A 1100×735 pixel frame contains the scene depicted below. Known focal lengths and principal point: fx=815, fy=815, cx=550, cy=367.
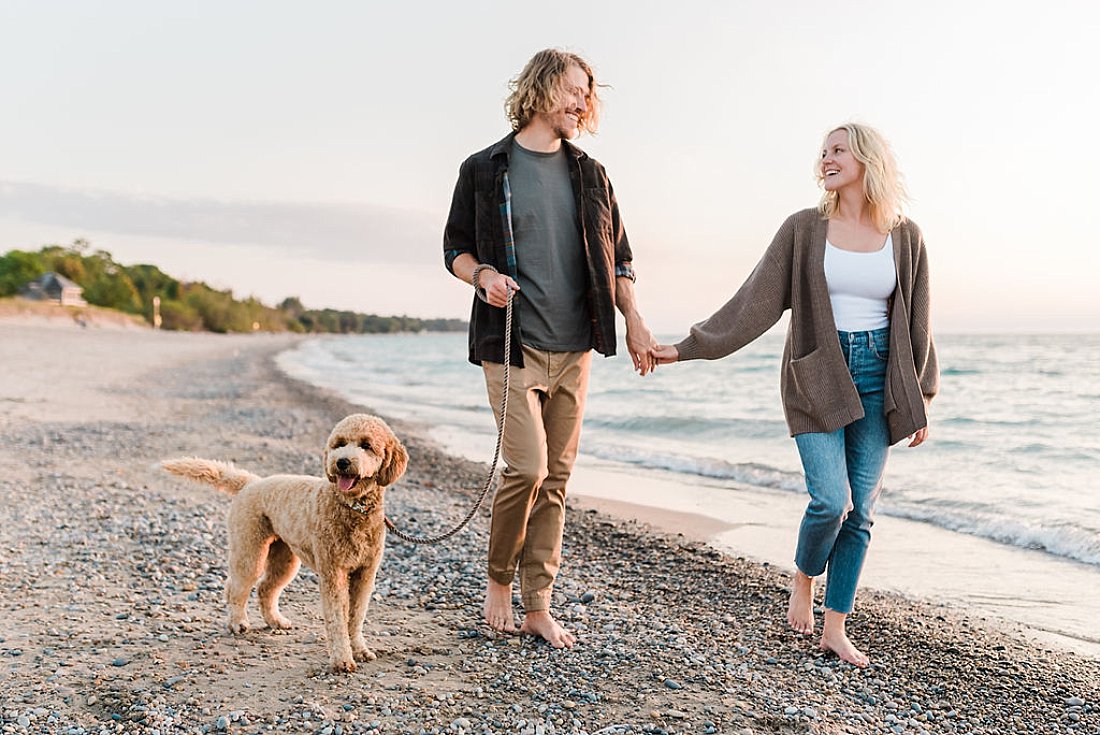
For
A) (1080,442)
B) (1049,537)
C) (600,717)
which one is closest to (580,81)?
(600,717)

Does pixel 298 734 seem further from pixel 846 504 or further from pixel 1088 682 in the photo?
pixel 1088 682

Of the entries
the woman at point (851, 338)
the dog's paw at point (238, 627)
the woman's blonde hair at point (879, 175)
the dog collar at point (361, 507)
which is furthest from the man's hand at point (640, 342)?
the dog's paw at point (238, 627)

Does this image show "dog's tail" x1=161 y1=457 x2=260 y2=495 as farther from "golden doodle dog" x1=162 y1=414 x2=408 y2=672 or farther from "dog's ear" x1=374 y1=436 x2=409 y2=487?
"dog's ear" x1=374 y1=436 x2=409 y2=487

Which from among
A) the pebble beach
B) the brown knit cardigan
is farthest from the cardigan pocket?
the pebble beach

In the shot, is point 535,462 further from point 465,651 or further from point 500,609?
→ point 465,651

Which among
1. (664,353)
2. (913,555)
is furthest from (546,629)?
(913,555)

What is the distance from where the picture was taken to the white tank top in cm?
371

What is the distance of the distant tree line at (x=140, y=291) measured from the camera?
72688mm

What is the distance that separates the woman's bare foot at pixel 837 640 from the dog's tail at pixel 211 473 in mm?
2881

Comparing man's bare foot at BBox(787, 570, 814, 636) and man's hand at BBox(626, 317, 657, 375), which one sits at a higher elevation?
man's hand at BBox(626, 317, 657, 375)

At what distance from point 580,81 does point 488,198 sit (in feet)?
2.24

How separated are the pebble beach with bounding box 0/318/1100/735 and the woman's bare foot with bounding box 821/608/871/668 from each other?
0.20 feet

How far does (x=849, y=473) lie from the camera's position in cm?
387

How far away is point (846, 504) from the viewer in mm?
3729
